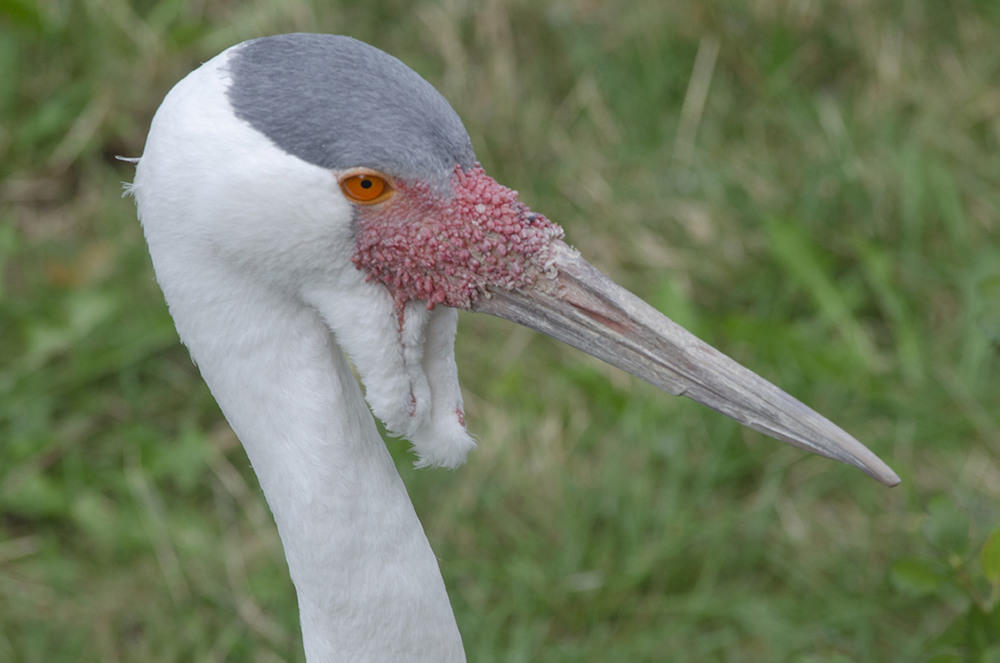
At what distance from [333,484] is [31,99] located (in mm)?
3448

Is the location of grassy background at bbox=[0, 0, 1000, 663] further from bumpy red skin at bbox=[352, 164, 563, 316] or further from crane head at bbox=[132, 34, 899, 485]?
bumpy red skin at bbox=[352, 164, 563, 316]

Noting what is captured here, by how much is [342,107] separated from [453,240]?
292 mm

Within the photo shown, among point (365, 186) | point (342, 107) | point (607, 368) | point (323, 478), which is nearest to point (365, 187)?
point (365, 186)

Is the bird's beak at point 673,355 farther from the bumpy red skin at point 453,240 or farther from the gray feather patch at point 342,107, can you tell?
the gray feather patch at point 342,107

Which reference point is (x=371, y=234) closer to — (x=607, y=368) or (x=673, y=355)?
(x=673, y=355)

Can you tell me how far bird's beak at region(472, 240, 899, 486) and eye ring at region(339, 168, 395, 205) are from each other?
273mm

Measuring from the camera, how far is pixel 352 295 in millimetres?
1899

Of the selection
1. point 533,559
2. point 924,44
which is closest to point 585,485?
point 533,559

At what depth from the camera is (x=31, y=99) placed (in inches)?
184

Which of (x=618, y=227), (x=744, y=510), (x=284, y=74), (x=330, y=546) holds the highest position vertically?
(x=284, y=74)

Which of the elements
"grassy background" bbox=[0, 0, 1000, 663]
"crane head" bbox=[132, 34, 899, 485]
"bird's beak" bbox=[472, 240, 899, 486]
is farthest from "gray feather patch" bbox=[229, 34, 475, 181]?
"grassy background" bbox=[0, 0, 1000, 663]

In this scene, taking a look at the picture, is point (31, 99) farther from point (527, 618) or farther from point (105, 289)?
point (527, 618)

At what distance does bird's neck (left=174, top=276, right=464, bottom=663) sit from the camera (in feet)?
6.19

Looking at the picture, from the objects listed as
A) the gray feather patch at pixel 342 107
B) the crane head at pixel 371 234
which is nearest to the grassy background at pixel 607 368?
the crane head at pixel 371 234
